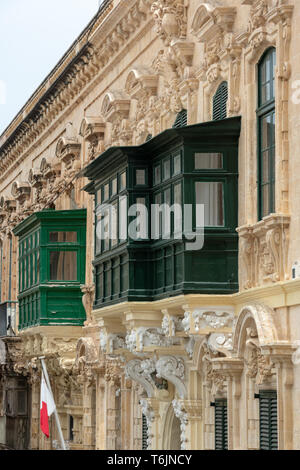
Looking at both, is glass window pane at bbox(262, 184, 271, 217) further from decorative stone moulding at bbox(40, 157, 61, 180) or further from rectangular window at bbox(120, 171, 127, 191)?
decorative stone moulding at bbox(40, 157, 61, 180)

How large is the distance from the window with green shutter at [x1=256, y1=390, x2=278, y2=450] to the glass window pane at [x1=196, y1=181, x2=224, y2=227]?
10.4 ft

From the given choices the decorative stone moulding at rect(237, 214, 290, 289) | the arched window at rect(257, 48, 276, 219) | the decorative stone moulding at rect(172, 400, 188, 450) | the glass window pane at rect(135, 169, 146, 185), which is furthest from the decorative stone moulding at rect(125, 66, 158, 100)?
the decorative stone moulding at rect(237, 214, 290, 289)

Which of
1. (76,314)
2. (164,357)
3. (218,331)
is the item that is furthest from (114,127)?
(218,331)

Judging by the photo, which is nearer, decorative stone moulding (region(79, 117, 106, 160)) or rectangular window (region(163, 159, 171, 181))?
rectangular window (region(163, 159, 171, 181))

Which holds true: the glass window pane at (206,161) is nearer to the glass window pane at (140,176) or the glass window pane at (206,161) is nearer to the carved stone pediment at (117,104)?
the glass window pane at (140,176)

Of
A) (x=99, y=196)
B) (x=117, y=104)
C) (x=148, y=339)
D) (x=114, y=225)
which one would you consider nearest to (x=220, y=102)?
(x=114, y=225)

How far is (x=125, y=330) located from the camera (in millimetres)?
27953

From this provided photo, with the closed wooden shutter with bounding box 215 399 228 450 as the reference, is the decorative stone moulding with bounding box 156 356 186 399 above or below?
above

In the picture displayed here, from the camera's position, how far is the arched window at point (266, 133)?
70.0 feet

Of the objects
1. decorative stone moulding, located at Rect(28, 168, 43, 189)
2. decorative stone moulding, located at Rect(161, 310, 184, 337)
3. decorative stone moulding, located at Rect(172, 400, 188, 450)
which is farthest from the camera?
decorative stone moulding, located at Rect(28, 168, 43, 189)

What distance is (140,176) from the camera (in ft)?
83.1

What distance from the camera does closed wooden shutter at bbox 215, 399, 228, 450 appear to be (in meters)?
23.7

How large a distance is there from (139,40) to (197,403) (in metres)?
9.15

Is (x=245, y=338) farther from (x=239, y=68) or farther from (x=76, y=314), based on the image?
(x=76, y=314)
